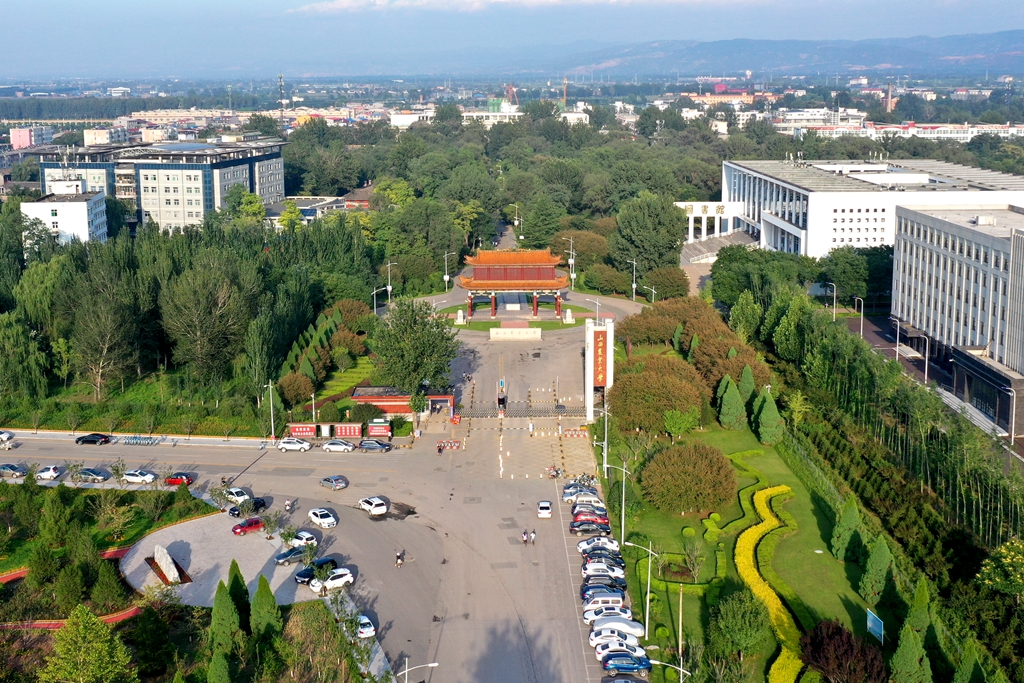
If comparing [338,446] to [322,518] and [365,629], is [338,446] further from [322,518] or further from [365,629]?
[365,629]

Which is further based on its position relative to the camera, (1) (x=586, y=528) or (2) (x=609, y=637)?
(1) (x=586, y=528)

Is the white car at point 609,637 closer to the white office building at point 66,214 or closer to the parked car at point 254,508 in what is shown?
the parked car at point 254,508

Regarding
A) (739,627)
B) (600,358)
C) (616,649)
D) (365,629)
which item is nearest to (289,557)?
(365,629)

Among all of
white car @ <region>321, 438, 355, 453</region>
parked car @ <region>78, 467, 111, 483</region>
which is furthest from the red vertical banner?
parked car @ <region>78, 467, 111, 483</region>

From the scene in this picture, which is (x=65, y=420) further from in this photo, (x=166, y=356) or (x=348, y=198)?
(x=348, y=198)

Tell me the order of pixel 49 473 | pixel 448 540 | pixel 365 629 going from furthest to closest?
1. pixel 49 473
2. pixel 448 540
3. pixel 365 629

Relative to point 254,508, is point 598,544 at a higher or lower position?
higher
